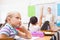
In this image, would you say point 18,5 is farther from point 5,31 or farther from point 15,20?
point 5,31

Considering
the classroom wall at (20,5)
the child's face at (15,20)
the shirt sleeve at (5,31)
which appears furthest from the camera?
the classroom wall at (20,5)

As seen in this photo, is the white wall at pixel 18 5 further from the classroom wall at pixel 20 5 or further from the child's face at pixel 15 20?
the child's face at pixel 15 20

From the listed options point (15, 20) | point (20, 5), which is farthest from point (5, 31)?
point (20, 5)

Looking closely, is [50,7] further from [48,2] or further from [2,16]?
[2,16]

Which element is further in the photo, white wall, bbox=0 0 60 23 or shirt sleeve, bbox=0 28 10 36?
white wall, bbox=0 0 60 23

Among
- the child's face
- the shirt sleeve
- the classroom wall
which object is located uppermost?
the classroom wall

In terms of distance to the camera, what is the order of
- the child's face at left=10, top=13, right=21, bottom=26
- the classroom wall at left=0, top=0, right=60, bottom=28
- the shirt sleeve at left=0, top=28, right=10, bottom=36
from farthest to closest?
the classroom wall at left=0, top=0, right=60, bottom=28 → the child's face at left=10, top=13, right=21, bottom=26 → the shirt sleeve at left=0, top=28, right=10, bottom=36

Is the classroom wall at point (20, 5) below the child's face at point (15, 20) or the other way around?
the other way around

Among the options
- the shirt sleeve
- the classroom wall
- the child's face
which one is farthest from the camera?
the classroom wall

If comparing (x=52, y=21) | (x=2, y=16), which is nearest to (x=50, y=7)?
(x=52, y=21)

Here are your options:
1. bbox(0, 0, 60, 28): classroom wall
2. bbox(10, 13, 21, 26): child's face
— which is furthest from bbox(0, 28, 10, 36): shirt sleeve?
bbox(0, 0, 60, 28): classroom wall

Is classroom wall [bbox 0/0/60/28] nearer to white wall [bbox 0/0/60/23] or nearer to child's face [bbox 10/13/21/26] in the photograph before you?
white wall [bbox 0/0/60/23]

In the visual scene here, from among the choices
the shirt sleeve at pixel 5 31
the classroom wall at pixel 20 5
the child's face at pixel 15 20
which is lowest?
the shirt sleeve at pixel 5 31

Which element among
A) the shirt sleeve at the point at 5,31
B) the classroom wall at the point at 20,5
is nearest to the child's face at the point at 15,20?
the shirt sleeve at the point at 5,31
